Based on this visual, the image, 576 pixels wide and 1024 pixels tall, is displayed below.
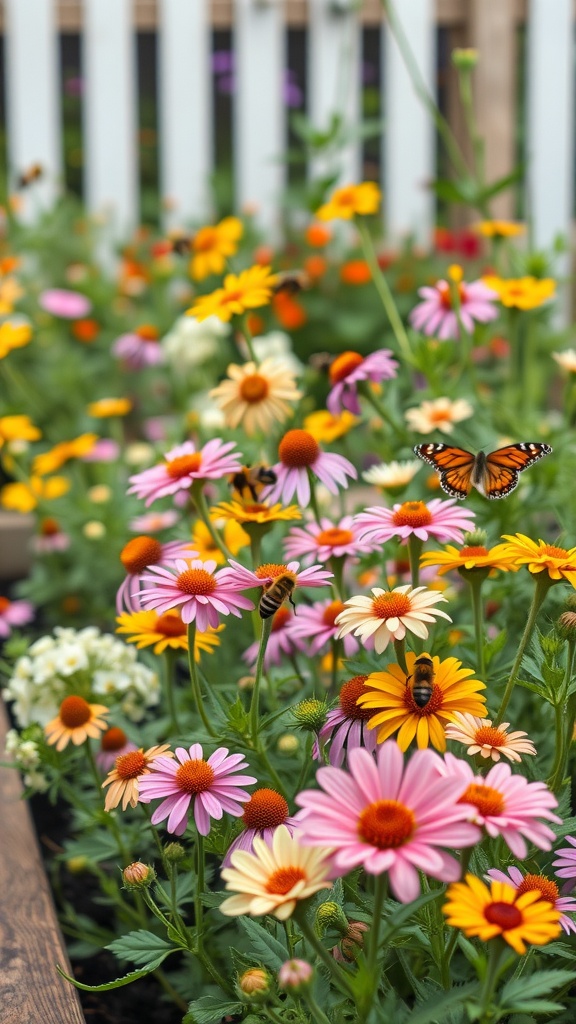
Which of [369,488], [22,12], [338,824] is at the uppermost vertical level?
[22,12]

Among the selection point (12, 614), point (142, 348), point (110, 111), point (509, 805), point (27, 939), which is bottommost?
point (12, 614)

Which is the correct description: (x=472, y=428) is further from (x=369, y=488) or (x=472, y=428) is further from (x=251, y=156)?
(x=251, y=156)

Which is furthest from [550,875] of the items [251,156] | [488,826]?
[251,156]

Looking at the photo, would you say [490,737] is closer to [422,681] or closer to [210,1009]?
[422,681]

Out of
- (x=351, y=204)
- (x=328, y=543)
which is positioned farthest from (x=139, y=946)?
(x=351, y=204)

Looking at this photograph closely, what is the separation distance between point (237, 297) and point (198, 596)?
52 centimetres

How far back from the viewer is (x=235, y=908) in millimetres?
688

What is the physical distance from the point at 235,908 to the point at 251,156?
2.88 metres

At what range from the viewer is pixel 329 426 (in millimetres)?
1430

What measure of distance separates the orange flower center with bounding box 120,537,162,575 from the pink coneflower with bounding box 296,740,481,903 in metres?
0.42

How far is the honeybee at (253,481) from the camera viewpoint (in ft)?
3.62

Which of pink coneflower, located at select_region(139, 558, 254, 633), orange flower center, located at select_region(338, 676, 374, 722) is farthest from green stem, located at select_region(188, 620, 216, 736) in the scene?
orange flower center, located at select_region(338, 676, 374, 722)

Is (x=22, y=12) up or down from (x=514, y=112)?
up

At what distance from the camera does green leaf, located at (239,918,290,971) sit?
81 centimetres
